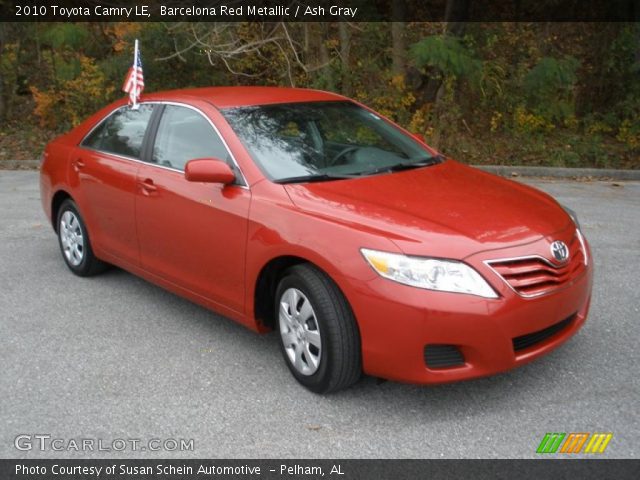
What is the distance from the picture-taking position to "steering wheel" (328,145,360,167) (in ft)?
14.7

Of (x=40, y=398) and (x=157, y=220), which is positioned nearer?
(x=40, y=398)

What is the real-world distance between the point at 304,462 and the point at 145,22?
11.2m

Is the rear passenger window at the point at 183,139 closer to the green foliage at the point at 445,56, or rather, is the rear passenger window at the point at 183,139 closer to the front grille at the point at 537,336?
the front grille at the point at 537,336

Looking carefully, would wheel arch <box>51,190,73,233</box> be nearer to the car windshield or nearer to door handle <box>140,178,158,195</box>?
door handle <box>140,178,158,195</box>

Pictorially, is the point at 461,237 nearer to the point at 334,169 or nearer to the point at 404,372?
the point at 404,372

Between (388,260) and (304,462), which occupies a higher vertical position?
(388,260)

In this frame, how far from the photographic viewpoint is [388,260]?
11.4 feet

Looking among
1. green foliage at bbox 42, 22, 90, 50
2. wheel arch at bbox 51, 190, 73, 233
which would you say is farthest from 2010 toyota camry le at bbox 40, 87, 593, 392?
green foliage at bbox 42, 22, 90, 50

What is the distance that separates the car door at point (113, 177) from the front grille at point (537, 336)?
9.03ft

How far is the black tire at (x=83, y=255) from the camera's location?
582 cm

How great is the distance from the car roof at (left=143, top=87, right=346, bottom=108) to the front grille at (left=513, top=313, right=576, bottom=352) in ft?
7.59

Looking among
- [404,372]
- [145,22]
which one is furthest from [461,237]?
[145,22]

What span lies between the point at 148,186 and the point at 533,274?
261cm

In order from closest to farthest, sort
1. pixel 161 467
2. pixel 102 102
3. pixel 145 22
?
pixel 161 467 → pixel 145 22 → pixel 102 102
